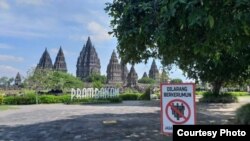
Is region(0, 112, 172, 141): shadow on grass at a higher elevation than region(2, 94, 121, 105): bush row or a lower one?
lower

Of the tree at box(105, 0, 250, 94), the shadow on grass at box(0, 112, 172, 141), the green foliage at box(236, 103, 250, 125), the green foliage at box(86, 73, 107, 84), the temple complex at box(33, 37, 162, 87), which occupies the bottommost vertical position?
the shadow on grass at box(0, 112, 172, 141)

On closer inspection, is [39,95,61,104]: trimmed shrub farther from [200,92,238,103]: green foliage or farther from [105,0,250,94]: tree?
[105,0,250,94]: tree

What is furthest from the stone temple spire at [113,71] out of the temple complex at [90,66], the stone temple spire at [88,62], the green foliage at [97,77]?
the stone temple spire at [88,62]

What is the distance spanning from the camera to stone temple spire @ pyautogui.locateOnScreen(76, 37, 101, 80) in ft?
425

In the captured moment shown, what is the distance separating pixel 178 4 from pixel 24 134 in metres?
8.46

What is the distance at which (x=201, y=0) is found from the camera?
23.8 ft

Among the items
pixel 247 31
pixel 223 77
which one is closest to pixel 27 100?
pixel 223 77

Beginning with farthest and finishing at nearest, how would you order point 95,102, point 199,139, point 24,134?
point 95,102, point 24,134, point 199,139

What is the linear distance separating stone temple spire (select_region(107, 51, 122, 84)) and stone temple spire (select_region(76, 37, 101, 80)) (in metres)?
12.5

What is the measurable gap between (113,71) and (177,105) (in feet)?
359

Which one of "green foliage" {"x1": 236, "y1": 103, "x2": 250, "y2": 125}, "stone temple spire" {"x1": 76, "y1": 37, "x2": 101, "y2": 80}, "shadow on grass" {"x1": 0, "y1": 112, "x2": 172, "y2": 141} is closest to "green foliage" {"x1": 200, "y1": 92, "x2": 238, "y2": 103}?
"green foliage" {"x1": 236, "y1": 103, "x2": 250, "y2": 125}

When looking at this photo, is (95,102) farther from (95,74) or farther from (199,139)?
(95,74)

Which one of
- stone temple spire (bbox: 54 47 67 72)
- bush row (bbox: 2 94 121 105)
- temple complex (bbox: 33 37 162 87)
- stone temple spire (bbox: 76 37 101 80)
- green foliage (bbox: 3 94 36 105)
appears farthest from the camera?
stone temple spire (bbox: 76 37 101 80)

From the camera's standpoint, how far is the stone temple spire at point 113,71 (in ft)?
379
